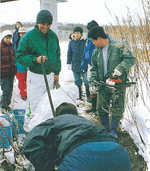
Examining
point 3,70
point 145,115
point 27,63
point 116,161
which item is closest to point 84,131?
point 116,161

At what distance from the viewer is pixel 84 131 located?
1.31 meters

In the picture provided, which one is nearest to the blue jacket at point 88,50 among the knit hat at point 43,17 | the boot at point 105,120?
the boot at point 105,120

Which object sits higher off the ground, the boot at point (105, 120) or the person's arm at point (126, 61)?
the person's arm at point (126, 61)

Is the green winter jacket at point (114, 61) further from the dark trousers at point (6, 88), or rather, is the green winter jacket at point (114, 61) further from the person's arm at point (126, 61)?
the dark trousers at point (6, 88)

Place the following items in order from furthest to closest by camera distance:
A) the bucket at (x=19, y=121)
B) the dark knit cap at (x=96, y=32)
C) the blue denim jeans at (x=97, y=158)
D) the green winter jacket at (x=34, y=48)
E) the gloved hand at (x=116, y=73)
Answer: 1. the bucket at (x=19, y=121)
2. the green winter jacket at (x=34, y=48)
3. the dark knit cap at (x=96, y=32)
4. the gloved hand at (x=116, y=73)
5. the blue denim jeans at (x=97, y=158)

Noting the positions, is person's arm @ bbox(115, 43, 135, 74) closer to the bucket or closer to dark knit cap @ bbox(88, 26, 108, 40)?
dark knit cap @ bbox(88, 26, 108, 40)

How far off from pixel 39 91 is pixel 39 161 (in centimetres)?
165

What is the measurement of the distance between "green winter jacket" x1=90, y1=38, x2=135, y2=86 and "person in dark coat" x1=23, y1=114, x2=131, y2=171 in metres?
1.43

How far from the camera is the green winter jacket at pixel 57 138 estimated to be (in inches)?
52.3

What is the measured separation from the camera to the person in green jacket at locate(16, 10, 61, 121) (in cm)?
286

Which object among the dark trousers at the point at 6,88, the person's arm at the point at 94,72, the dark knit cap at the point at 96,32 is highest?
the dark knit cap at the point at 96,32

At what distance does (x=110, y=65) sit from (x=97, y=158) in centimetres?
193

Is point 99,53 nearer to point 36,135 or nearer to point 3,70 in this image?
point 36,135

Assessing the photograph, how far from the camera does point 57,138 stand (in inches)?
57.7
